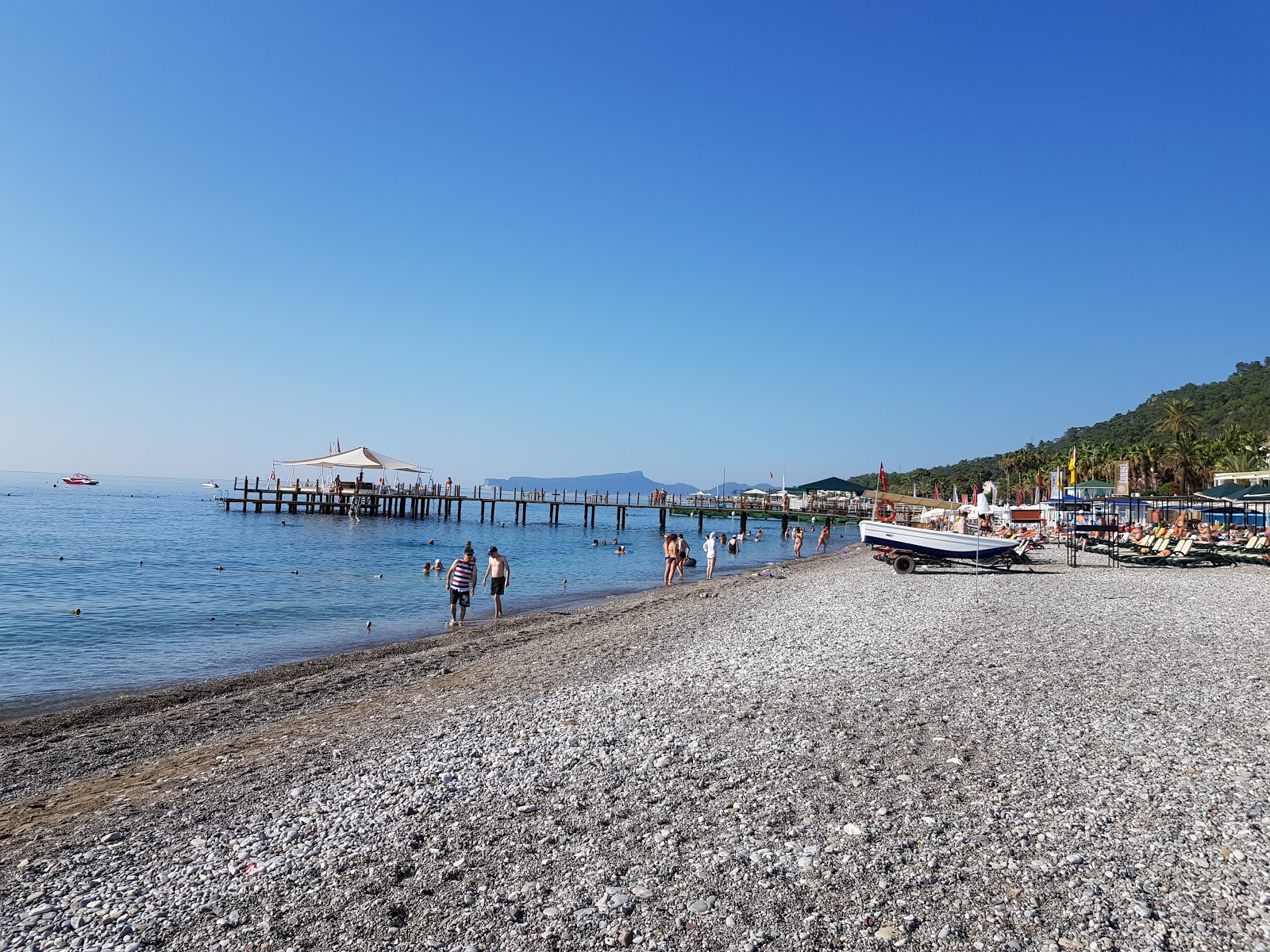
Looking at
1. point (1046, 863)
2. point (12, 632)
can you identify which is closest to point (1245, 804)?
point (1046, 863)

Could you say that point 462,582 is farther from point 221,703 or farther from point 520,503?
point 520,503

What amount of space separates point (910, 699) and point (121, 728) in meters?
8.54

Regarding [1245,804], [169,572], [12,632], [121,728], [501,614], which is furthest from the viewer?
[169,572]

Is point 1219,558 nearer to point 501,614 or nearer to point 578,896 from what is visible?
point 501,614

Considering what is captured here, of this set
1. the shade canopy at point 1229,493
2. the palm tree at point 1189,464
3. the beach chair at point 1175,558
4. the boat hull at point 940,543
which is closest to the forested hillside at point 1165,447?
the palm tree at point 1189,464

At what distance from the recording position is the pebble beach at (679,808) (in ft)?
12.2

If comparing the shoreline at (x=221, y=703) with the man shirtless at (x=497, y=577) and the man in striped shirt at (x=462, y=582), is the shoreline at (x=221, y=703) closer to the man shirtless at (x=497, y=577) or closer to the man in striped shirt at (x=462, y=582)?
the man in striped shirt at (x=462, y=582)

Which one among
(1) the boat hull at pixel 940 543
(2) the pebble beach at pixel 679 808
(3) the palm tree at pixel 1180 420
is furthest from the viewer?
(3) the palm tree at pixel 1180 420

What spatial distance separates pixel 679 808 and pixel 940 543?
58.8 feet

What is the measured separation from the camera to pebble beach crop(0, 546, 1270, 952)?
3727mm

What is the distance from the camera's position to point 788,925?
12.0 ft

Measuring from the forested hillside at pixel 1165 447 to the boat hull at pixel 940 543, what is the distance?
138 feet

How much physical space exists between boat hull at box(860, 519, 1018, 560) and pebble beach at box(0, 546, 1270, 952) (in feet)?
34.9

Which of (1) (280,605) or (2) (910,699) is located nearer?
(2) (910,699)
